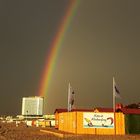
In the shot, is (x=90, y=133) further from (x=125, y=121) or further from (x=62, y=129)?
(x=62, y=129)

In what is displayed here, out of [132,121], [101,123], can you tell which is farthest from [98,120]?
[132,121]

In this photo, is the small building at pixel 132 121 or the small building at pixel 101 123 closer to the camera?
the small building at pixel 101 123

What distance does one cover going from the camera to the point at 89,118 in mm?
42562

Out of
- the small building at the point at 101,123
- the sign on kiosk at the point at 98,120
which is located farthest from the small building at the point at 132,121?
the sign on kiosk at the point at 98,120

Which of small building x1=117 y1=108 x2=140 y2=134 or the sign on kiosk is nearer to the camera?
the sign on kiosk

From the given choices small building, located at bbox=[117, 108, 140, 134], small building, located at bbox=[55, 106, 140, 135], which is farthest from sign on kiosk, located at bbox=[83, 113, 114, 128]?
small building, located at bbox=[117, 108, 140, 134]

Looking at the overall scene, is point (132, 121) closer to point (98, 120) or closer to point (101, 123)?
point (101, 123)

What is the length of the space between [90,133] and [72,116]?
12.5 feet

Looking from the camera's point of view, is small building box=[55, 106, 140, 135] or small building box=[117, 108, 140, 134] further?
small building box=[117, 108, 140, 134]

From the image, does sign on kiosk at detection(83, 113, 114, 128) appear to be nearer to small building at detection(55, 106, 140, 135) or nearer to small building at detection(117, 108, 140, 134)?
small building at detection(55, 106, 140, 135)

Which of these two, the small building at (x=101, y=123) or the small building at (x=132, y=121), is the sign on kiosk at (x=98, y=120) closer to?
the small building at (x=101, y=123)

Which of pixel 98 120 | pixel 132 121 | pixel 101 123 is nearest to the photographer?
pixel 101 123

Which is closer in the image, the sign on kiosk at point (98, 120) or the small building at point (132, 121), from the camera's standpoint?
the sign on kiosk at point (98, 120)

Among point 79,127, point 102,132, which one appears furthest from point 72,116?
point 102,132
